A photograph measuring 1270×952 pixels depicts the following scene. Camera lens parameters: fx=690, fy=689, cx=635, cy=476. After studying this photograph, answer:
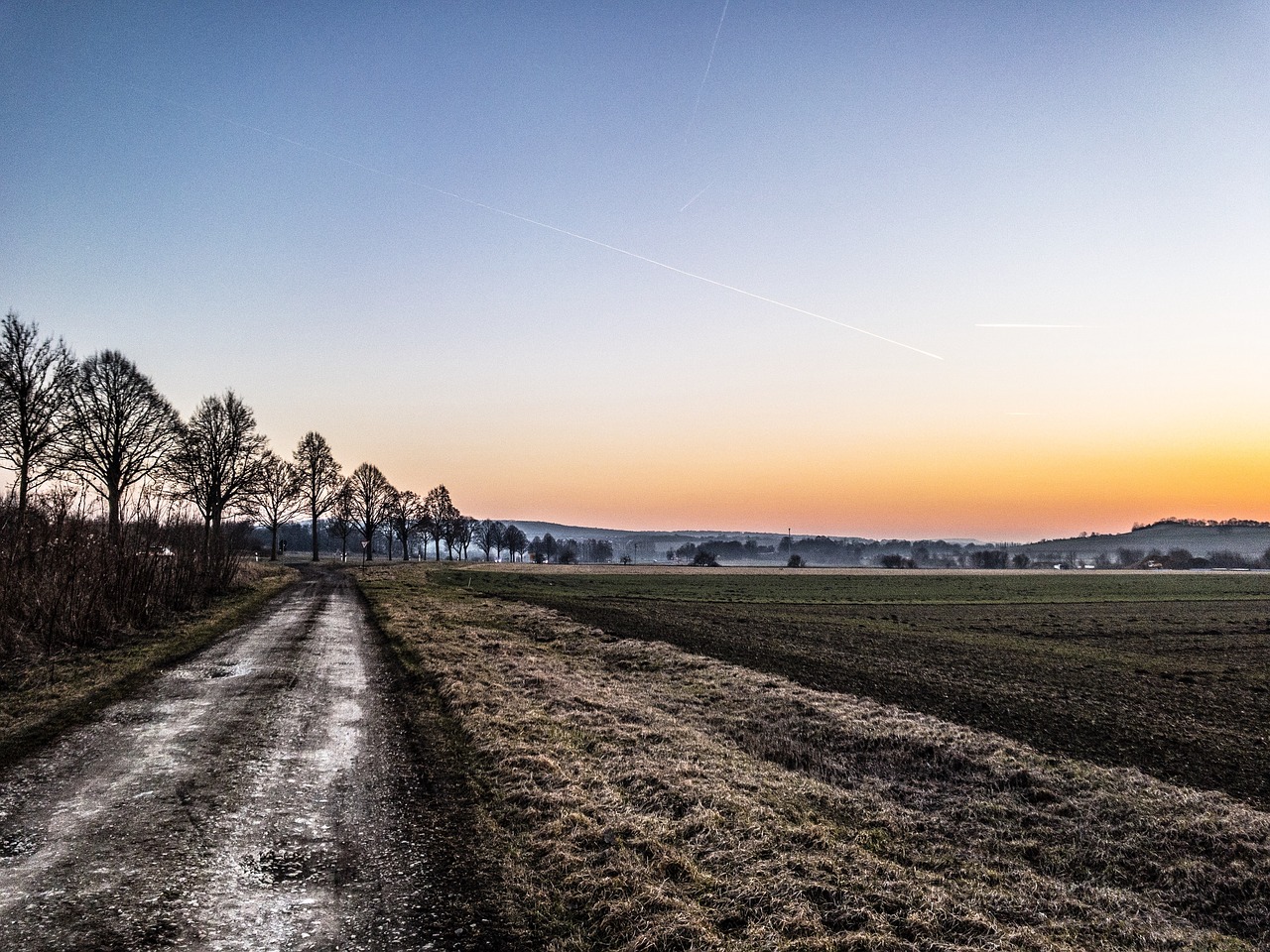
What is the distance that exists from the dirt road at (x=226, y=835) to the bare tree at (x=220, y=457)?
1767 inches

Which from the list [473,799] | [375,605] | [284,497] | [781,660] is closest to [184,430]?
[284,497]

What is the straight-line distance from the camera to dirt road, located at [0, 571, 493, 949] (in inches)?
186

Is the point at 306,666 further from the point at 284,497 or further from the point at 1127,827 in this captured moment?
the point at 284,497

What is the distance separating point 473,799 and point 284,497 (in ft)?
234

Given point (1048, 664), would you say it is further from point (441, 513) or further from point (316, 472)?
point (441, 513)

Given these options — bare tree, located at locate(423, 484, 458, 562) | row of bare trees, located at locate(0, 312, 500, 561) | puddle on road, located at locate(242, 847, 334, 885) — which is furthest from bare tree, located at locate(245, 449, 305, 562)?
puddle on road, located at locate(242, 847, 334, 885)

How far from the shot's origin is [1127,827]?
755 centimetres

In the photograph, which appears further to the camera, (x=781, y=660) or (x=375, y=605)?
(x=375, y=605)

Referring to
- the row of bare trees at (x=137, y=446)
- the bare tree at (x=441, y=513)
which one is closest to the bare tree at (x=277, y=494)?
the row of bare trees at (x=137, y=446)

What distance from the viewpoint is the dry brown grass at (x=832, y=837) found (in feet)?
17.1

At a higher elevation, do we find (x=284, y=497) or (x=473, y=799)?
(x=284, y=497)

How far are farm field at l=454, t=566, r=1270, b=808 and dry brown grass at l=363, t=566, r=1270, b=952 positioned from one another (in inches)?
85.1

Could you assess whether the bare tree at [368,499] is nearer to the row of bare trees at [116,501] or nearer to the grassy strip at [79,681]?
the row of bare trees at [116,501]

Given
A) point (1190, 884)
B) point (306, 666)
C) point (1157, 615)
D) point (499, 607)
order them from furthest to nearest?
point (1157, 615), point (499, 607), point (306, 666), point (1190, 884)
